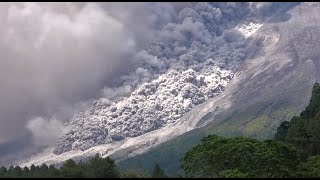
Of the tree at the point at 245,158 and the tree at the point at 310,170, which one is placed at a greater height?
the tree at the point at 245,158

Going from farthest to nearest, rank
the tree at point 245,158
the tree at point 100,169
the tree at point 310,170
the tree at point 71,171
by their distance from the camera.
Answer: the tree at point 100,169 < the tree at point 71,171 < the tree at point 245,158 < the tree at point 310,170

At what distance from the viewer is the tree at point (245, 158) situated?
55.0 m

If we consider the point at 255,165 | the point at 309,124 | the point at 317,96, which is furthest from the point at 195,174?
the point at 317,96

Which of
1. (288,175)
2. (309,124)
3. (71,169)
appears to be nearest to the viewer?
(288,175)

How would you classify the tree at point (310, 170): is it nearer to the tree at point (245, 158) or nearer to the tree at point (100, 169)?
the tree at point (245, 158)

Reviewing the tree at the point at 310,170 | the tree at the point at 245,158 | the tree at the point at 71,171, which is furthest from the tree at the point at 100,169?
the tree at the point at 310,170

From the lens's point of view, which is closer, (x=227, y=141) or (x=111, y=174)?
(x=227, y=141)

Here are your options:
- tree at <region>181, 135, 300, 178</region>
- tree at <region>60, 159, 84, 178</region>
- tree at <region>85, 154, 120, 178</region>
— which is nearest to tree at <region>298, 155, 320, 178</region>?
tree at <region>181, 135, 300, 178</region>

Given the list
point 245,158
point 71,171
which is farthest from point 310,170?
point 71,171

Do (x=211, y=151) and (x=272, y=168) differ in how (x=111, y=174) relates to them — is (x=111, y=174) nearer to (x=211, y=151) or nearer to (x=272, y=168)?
(x=211, y=151)

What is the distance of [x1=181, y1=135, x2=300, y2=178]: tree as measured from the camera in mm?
55031

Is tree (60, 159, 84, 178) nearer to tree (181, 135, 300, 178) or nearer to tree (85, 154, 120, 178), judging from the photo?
tree (85, 154, 120, 178)

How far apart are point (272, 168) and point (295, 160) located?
470 centimetres

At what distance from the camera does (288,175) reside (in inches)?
2096
